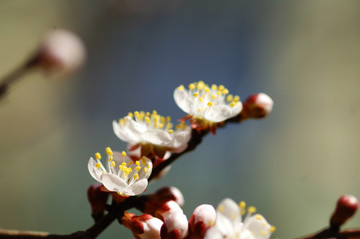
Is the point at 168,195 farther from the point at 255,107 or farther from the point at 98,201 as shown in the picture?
the point at 255,107

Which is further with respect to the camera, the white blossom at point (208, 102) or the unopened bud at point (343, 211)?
the white blossom at point (208, 102)

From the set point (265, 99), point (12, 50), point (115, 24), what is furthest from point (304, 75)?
point (265, 99)

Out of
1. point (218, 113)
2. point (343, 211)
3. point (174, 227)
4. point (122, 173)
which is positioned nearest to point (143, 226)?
point (174, 227)

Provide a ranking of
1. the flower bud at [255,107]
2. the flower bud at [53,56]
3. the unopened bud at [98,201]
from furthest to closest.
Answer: the flower bud at [255,107]
the unopened bud at [98,201]
the flower bud at [53,56]

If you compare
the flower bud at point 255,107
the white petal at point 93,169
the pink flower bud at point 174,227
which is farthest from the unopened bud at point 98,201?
the flower bud at point 255,107

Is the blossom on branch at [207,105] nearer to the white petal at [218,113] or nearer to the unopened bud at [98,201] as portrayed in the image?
the white petal at [218,113]

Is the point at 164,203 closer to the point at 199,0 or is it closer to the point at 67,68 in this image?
the point at 67,68

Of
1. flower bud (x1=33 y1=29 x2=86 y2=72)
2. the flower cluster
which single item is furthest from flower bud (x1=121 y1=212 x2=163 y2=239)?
flower bud (x1=33 y1=29 x2=86 y2=72)
